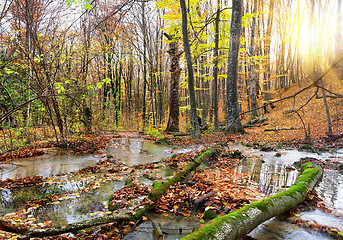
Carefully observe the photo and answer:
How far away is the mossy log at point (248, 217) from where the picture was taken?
199 centimetres

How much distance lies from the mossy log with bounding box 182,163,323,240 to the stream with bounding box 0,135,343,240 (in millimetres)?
270

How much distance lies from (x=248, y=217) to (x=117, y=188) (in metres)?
3.03

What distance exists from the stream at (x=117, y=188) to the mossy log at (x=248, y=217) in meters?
0.27

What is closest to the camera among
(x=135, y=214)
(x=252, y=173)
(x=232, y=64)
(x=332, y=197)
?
(x=135, y=214)

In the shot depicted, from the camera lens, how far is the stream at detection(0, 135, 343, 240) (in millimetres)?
2871

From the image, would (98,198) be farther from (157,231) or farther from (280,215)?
(280,215)

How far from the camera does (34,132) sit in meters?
8.66

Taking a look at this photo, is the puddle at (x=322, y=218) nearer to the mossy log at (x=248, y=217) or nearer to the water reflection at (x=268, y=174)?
the mossy log at (x=248, y=217)

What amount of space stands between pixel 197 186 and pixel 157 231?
1.82 meters

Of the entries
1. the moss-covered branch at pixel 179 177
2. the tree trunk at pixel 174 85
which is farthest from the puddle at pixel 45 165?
the tree trunk at pixel 174 85

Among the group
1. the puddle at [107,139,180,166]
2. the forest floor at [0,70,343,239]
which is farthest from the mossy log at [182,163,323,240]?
the puddle at [107,139,180,166]

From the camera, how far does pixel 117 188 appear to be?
447 cm

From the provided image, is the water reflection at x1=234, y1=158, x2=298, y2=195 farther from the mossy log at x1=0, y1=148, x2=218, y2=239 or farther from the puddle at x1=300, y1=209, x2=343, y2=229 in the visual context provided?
the mossy log at x1=0, y1=148, x2=218, y2=239

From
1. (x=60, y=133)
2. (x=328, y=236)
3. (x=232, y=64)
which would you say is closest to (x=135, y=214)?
(x=328, y=236)
